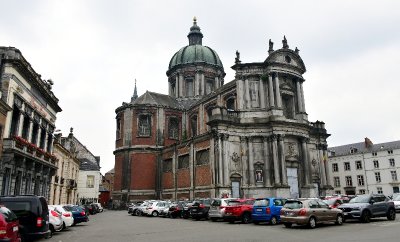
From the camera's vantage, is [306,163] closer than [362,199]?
No

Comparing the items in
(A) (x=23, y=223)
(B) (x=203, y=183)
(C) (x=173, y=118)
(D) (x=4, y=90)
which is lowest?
(A) (x=23, y=223)

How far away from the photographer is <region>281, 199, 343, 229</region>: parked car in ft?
49.3

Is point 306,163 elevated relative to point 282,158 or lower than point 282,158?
lower

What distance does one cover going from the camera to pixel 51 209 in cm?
1611

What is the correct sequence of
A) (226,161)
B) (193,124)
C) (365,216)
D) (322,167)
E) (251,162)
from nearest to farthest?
(365,216) < (226,161) < (251,162) < (322,167) < (193,124)

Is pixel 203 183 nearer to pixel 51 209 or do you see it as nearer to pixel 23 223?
pixel 51 209

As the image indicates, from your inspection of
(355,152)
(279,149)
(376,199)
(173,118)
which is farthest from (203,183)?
(355,152)

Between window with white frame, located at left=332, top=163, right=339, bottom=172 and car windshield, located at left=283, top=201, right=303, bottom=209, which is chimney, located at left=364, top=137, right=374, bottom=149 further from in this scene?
car windshield, located at left=283, top=201, right=303, bottom=209

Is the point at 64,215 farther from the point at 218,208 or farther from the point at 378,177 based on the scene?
the point at 378,177

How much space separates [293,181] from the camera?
34875 mm

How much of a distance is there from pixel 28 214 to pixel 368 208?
15082 millimetres

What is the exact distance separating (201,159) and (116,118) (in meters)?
18.8

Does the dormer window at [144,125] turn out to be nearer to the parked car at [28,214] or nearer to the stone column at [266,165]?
the stone column at [266,165]

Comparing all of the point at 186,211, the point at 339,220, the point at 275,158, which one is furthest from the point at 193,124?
the point at 339,220
